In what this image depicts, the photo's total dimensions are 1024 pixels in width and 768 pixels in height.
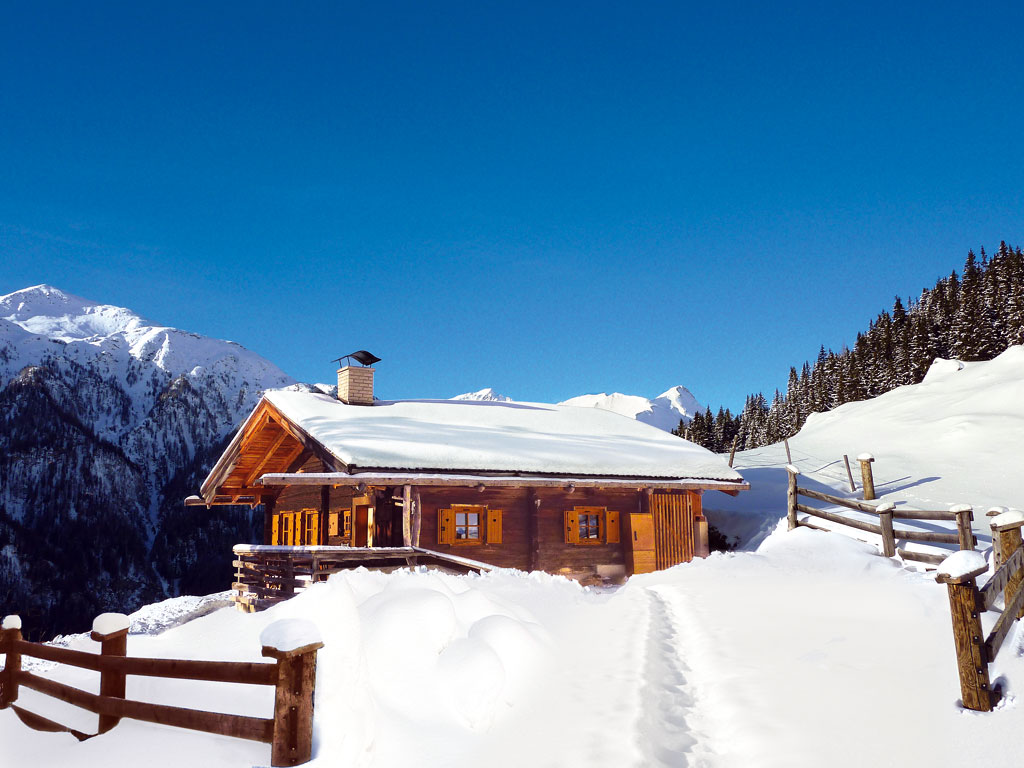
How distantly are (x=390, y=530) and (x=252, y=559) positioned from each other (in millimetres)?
3934

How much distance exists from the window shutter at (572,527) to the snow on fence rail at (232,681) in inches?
534

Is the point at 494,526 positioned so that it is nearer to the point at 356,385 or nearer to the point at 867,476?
the point at 356,385

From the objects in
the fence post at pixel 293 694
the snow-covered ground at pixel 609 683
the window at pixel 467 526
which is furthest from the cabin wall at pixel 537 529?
the fence post at pixel 293 694

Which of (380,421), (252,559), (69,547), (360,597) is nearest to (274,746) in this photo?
(360,597)

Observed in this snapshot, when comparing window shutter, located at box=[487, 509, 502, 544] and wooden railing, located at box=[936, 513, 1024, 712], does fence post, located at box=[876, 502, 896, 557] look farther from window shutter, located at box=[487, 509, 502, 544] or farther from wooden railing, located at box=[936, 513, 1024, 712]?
wooden railing, located at box=[936, 513, 1024, 712]

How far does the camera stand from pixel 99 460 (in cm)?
7862

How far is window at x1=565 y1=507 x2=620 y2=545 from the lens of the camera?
19.0 m

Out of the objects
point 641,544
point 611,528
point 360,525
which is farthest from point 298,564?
point 641,544

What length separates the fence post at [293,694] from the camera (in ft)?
13.5

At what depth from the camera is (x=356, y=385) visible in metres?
21.5

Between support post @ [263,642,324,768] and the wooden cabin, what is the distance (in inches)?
432

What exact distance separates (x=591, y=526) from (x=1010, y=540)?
1288cm

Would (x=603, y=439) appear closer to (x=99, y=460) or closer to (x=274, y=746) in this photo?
(x=274, y=746)

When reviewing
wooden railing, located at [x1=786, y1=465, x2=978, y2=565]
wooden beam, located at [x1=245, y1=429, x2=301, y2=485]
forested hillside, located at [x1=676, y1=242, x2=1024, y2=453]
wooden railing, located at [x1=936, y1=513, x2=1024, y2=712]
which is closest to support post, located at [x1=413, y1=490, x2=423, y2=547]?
wooden beam, located at [x1=245, y1=429, x2=301, y2=485]
